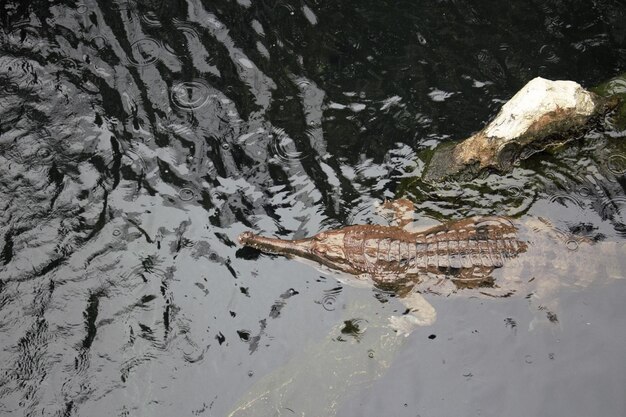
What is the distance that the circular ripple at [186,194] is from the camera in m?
8.29

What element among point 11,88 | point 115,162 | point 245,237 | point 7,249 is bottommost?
point 7,249

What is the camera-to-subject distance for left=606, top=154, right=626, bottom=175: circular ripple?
8.02 metres

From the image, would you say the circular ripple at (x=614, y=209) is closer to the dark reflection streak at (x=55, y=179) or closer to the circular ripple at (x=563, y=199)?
the circular ripple at (x=563, y=199)

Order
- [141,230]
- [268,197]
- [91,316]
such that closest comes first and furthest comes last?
[91,316] < [141,230] < [268,197]

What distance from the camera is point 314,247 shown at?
7.79m

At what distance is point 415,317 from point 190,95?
192 inches

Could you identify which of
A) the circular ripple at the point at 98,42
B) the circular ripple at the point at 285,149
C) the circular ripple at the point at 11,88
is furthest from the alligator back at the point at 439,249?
the circular ripple at the point at 11,88

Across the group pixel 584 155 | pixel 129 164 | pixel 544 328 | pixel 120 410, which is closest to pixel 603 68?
pixel 584 155

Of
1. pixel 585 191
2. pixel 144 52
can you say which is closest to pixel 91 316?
pixel 144 52

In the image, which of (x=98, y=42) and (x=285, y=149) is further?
(x=98, y=42)

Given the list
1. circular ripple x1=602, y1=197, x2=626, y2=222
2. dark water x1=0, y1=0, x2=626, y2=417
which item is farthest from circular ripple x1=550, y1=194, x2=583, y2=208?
circular ripple x1=602, y1=197, x2=626, y2=222

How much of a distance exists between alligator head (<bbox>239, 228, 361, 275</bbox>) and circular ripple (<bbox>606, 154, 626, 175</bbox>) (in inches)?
151

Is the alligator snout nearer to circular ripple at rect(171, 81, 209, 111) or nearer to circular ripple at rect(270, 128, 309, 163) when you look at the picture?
circular ripple at rect(270, 128, 309, 163)

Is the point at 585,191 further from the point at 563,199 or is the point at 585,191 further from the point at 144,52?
the point at 144,52
